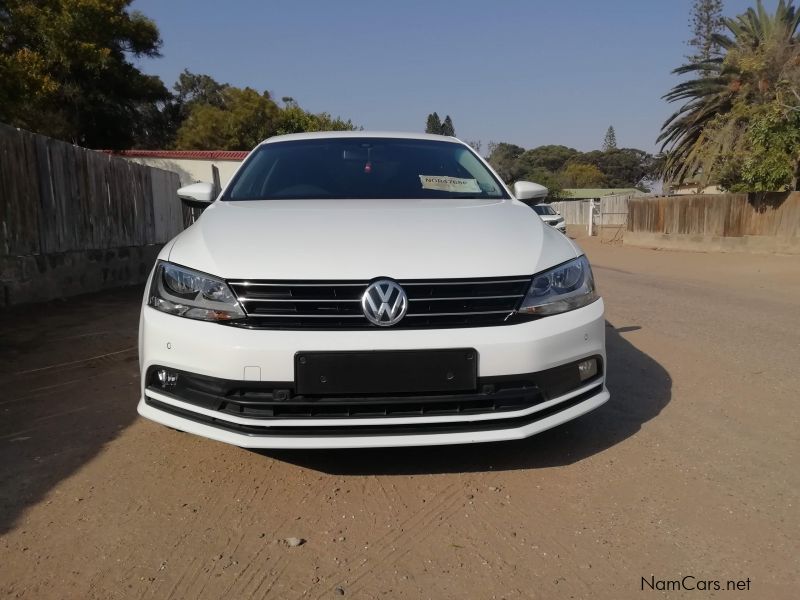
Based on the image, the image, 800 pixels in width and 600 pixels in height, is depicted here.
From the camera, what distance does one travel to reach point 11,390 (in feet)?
13.8

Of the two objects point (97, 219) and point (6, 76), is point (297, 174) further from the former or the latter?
point (6, 76)

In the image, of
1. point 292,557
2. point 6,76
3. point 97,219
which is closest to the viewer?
point 292,557

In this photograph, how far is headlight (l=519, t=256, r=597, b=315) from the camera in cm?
271

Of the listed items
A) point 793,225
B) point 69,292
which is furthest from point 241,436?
point 793,225

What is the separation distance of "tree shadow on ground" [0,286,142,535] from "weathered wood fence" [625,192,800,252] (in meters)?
15.6

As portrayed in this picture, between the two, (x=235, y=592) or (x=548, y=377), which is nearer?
(x=235, y=592)

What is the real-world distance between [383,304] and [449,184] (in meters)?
1.56

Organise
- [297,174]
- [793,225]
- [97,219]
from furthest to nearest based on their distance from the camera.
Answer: [793,225], [97,219], [297,174]

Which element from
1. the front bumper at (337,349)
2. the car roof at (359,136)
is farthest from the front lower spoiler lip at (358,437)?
the car roof at (359,136)

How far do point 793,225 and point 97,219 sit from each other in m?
15.4

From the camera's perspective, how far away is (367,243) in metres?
2.77

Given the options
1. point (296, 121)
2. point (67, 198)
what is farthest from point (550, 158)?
point (67, 198)

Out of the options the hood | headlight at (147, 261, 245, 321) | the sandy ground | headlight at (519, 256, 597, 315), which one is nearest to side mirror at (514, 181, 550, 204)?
the hood

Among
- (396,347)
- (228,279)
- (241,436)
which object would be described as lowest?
(241,436)
